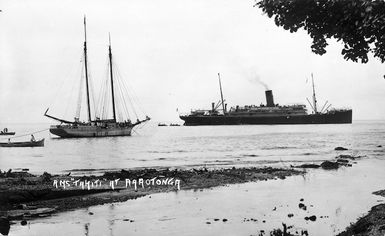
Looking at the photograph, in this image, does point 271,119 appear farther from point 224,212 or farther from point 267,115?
point 224,212

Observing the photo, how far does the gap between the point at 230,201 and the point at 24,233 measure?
7857 millimetres

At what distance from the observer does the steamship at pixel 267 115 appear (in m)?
156

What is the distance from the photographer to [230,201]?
677 inches

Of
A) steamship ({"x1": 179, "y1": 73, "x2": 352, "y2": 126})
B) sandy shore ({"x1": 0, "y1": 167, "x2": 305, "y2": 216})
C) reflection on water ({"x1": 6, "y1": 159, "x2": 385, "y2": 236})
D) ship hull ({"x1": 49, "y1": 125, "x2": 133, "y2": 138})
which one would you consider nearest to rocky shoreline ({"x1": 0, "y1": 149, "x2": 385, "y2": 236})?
sandy shore ({"x1": 0, "y1": 167, "x2": 305, "y2": 216})

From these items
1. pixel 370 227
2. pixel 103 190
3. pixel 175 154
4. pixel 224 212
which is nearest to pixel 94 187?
pixel 103 190

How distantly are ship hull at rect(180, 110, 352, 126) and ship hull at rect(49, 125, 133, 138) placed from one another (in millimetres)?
69269

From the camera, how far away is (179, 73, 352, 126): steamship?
156m

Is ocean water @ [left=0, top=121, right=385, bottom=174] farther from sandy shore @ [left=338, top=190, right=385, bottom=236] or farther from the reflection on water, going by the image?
sandy shore @ [left=338, top=190, right=385, bottom=236]

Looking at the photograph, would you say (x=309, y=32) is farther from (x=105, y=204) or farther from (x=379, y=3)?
(x=105, y=204)

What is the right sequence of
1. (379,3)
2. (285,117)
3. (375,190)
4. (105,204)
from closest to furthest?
(379,3) < (105,204) < (375,190) < (285,117)

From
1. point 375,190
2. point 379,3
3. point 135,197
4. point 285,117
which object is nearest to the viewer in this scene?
point 379,3

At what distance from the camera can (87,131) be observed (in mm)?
96375

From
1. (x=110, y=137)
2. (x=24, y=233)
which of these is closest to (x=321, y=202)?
(x=24, y=233)

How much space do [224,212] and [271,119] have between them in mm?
145449
